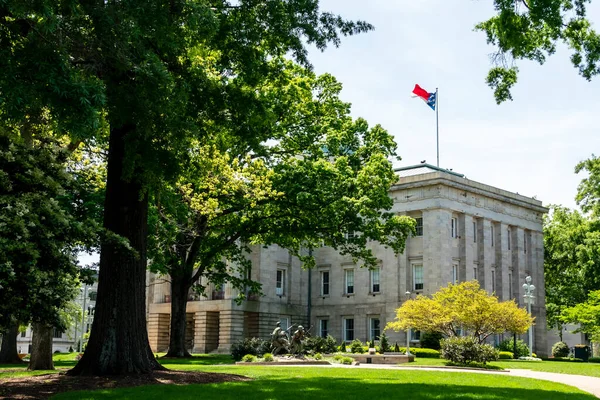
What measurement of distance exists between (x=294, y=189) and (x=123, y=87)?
1866 centimetres

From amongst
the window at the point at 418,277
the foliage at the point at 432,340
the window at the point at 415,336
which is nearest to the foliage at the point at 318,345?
the foliage at the point at 432,340

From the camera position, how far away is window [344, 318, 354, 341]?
198ft

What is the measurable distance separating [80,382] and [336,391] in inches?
221

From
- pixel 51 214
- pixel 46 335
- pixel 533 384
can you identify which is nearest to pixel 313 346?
pixel 46 335

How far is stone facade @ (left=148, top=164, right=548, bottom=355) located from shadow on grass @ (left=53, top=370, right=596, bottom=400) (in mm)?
36655

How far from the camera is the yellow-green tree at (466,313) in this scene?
36719mm

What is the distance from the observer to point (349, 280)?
2413 inches

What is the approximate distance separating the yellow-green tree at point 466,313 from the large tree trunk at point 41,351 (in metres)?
20.5

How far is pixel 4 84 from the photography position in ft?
37.8

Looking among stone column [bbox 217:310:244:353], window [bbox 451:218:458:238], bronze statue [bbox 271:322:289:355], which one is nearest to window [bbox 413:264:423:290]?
window [bbox 451:218:458:238]

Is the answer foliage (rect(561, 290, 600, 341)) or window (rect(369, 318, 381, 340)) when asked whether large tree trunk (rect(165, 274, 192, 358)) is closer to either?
window (rect(369, 318, 381, 340))

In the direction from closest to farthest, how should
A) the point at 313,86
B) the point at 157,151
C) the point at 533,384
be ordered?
the point at 157,151 < the point at 533,384 < the point at 313,86

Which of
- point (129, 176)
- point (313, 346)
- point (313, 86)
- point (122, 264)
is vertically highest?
point (313, 86)

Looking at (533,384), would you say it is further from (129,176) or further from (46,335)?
(46,335)
